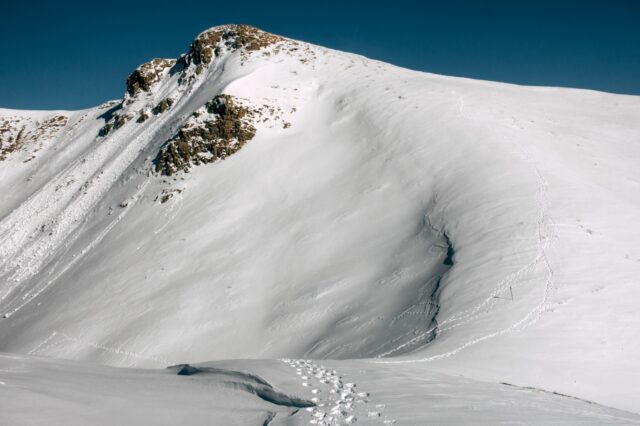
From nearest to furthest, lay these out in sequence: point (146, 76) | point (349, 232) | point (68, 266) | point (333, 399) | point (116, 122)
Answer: point (333, 399), point (349, 232), point (68, 266), point (116, 122), point (146, 76)

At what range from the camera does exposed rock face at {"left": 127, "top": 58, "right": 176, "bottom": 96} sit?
41000 millimetres

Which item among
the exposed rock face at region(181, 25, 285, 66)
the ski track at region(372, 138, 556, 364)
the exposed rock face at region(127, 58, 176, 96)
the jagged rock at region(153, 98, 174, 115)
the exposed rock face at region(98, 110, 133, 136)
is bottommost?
the ski track at region(372, 138, 556, 364)

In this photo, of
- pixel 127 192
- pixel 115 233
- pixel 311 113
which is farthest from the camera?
pixel 311 113

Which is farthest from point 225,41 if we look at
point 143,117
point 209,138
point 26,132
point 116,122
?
point 26,132

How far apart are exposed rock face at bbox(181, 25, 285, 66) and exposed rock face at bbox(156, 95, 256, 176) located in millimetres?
10482

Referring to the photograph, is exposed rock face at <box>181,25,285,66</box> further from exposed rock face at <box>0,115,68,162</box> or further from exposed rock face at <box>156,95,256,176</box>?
exposed rock face at <box>0,115,68,162</box>

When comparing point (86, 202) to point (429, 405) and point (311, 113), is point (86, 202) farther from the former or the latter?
point (429, 405)

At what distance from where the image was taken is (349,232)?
62.8 feet

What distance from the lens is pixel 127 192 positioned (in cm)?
2734

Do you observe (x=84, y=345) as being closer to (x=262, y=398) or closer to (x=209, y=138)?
(x=262, y=398)

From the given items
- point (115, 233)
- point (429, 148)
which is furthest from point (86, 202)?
point (429, 148)

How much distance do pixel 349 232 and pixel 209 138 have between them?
12810mm

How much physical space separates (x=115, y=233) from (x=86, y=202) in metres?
6.25

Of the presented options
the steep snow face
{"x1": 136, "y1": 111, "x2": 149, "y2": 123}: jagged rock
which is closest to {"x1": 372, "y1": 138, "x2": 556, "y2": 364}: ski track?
the steep snow face
